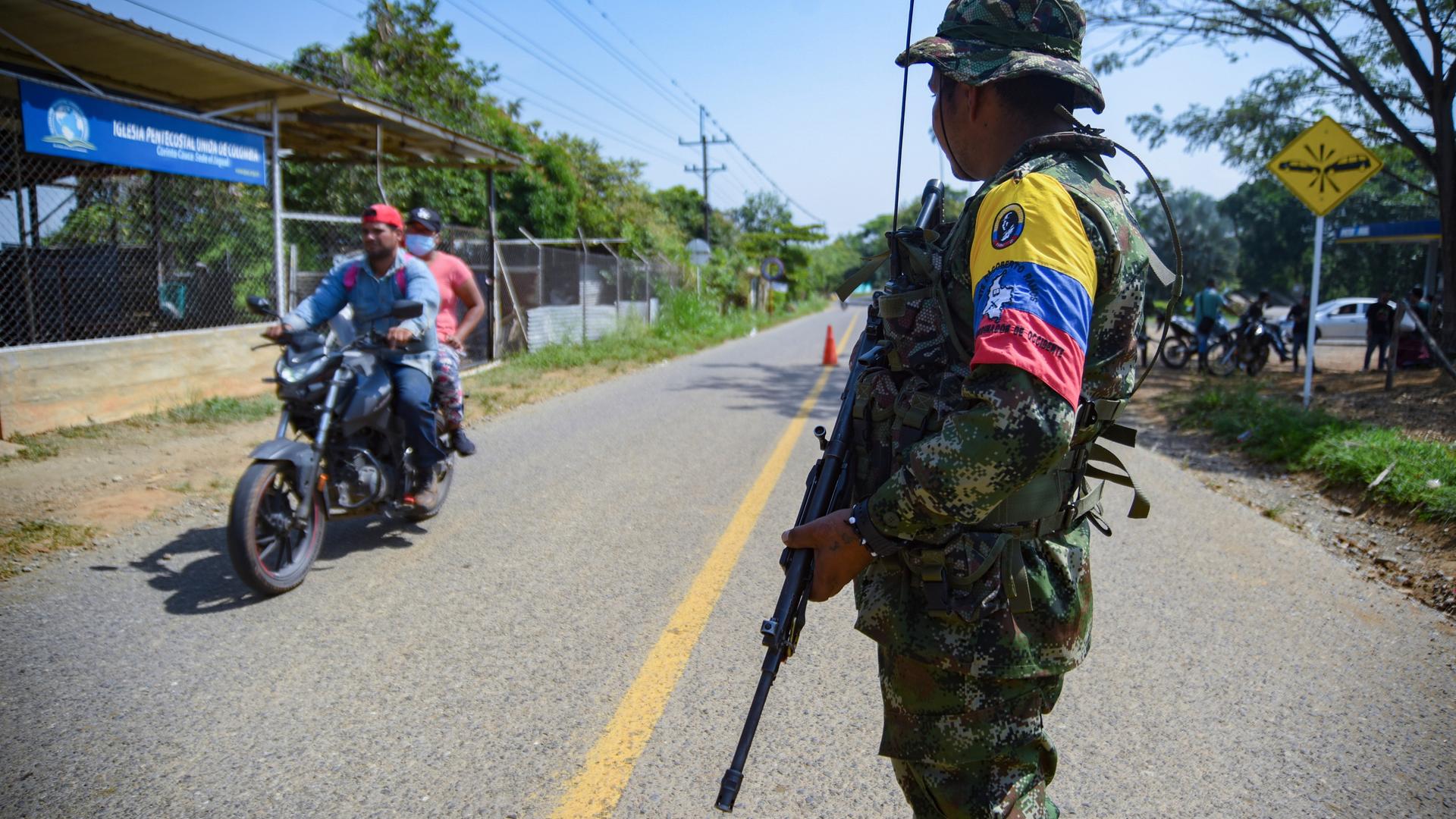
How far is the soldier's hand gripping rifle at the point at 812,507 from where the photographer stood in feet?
5.38

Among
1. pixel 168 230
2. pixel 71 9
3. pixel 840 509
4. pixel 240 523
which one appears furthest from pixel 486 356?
pixel 840 509

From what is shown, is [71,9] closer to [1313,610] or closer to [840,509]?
[840,509]

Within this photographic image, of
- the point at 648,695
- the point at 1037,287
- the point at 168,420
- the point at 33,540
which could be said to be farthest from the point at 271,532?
the point at 168,420

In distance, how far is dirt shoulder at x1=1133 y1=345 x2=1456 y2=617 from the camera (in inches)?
199

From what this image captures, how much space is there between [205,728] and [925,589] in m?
2.56

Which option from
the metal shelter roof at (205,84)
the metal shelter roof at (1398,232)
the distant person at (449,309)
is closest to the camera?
the distant person at (449,309)

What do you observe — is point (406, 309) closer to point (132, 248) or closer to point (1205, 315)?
point (132, 248)

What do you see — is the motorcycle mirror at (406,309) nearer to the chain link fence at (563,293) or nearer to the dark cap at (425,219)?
the dark cap at (425,219)

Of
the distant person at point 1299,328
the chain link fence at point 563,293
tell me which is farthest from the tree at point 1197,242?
the chain link fence at point 563,293

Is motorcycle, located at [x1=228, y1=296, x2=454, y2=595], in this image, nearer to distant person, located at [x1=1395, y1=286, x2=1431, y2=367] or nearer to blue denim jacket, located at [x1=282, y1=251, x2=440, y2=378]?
blue denim jacket, located at [x1=282, y1=251, x2=440, y2=378]

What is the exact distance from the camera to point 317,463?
4434mm

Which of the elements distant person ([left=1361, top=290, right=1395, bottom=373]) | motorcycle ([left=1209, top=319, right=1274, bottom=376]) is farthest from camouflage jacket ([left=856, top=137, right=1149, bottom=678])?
distant person ([left=1361, top=290, right=1395, bottom=373])

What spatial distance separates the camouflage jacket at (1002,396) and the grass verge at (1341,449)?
534 centimetres

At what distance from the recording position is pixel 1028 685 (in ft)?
5.76
